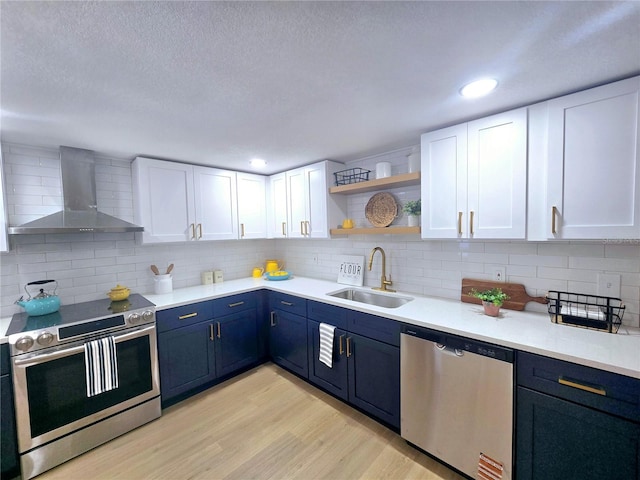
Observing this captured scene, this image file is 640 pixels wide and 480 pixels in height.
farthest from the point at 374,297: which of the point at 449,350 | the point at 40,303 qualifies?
the point at 40,303

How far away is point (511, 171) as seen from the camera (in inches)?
67.8

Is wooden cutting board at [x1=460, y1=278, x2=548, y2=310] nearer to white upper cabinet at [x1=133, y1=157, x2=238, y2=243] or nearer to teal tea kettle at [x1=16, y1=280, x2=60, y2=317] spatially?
white upper cabinet at [x1=133, y1=157, x2=238, y2=243]

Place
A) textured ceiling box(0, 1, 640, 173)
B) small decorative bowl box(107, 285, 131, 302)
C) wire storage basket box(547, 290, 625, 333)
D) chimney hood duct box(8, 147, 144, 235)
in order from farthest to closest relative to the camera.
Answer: small decorative bowl box(107, 285, 131, 302) < chimney hood duct box(8, 147, 144, 235) < wire storage basket box(547, 290, 625, 333) < textured ceiling box(0, 1, 640, 173)

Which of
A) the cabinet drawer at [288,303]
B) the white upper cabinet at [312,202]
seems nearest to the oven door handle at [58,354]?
the cabinet drawer at [288,303]

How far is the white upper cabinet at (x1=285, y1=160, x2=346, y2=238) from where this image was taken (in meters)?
2.88

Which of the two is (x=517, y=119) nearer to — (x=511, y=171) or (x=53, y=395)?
(x=511, y=171)

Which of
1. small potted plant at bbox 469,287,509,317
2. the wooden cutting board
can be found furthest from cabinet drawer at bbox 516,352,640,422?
the wooden cutting board

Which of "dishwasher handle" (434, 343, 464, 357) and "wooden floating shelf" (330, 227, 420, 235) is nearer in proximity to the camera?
"dishwasher handle" (434, 343, 464, 357)

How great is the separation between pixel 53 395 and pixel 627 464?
3.21m

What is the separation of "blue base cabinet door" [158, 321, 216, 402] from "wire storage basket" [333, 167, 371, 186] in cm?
196

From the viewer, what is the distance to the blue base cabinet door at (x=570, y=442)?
47.0 inches

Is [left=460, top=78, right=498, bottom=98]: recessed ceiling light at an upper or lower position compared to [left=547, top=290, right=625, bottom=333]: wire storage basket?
upper

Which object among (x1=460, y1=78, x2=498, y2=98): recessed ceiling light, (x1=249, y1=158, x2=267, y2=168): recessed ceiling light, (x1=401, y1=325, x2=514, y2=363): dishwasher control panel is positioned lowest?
(x1=401, y1=325, x2=514, y2=363): dishwasher control panel

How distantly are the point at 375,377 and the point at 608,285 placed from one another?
1614 millimetres
